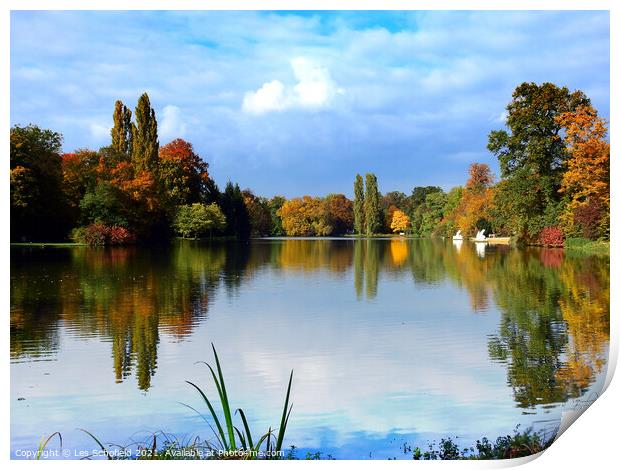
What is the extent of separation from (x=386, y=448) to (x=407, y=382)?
3.75ft

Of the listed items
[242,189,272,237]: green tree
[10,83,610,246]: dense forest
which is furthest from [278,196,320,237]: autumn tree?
[242,189,272,237]: green tree

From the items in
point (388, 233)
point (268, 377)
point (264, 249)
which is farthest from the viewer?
point (264, 249)

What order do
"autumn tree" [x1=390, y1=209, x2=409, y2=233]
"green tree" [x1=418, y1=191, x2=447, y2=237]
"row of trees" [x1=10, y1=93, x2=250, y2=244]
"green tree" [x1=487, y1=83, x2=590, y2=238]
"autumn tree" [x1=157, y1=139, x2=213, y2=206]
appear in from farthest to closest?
"green tree" [x1=418, y1=191, x2=447, y2=237] < "autumn tree" [x1=390, y1=209, x2=409, y2=233] < "autumn tree" [x1=157, y1=139, x2=213, y2=206] < "green tree" [x1=487, y1=83, x2=590, y2=238] < "row of trees" [x1=10, y1=93, x2=250, y2=244]

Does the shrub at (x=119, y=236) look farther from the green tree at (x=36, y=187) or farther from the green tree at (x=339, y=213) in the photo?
the green tree at (x=339, y=213)

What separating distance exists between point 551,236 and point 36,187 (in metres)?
13.2

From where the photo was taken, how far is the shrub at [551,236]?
17.2m

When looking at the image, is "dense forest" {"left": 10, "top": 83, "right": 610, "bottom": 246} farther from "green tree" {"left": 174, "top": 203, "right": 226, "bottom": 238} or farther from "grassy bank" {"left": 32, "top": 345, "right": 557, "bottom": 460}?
"grassy bank" {"left": 32, "top": 345, "right": 557, "bottom": 460}

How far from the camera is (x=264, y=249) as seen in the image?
23.4m

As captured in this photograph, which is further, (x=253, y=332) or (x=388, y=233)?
(x=388, y=233)

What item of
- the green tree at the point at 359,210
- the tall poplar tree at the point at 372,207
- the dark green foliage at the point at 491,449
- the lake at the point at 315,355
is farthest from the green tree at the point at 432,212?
the dark green foliage at the point at 491,449

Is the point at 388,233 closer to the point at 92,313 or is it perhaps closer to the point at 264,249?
the point at 264,249

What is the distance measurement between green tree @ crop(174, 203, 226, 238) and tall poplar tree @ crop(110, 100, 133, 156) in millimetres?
2123

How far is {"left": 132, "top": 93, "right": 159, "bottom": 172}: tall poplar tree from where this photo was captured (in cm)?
1295
